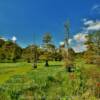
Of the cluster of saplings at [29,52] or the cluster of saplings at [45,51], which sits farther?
the cluster of saplings at [29,52]

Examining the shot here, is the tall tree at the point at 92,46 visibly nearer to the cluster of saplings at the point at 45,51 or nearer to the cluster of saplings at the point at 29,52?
A: the cluster of saplings at the point at 45,51

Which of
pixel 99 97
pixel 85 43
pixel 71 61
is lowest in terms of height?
pixel 99 97

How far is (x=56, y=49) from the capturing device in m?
78.4

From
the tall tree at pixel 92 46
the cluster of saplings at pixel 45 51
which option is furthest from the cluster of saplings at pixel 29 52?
the tall tree at pixel 92 46

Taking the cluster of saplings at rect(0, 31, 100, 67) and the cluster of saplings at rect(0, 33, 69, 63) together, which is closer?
the cluster of saplings at rect(0, 31, 100, 67)

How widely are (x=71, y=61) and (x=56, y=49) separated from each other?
→ 1737 centimetres

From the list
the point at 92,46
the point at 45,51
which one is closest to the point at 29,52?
the point at 45,51

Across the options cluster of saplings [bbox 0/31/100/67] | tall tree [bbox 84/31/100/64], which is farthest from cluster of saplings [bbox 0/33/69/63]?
tall tree [bbox 84/31/100/64]

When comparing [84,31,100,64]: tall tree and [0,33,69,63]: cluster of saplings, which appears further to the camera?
[0,33,69,63]: cluster of saplings

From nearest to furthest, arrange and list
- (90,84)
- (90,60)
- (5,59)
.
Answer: (90,84)
(90,60)
(5,59)

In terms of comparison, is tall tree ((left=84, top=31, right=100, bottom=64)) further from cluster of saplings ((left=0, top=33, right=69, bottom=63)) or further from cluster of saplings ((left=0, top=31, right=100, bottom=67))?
cluster of saplings ((left=0, top=33, right=69, bottom=63))

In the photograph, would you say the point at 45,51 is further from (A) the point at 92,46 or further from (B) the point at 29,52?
(A) the point at 92,46

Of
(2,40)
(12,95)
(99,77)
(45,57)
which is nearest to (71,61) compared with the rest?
(45,57)

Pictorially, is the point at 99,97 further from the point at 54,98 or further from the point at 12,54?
the point at 12,54
